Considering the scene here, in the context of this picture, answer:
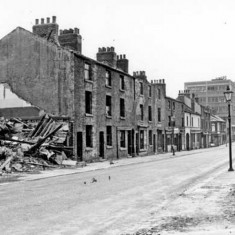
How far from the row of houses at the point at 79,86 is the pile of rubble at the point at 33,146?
125cm

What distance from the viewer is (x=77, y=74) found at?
94.7 ft

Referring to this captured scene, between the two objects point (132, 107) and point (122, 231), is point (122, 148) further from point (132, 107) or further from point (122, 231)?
point (122, 231)

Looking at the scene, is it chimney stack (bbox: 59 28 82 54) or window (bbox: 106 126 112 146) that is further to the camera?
window (bbox: 106 126 112 146)

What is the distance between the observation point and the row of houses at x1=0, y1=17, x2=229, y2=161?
28.4m

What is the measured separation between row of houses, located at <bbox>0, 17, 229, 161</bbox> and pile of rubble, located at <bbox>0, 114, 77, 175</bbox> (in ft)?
4.12

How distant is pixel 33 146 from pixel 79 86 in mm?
7018

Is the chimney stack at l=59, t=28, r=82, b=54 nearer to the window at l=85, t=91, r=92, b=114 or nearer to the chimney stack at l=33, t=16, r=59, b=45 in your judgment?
the chimney stack at l=33, t=16, r=59, b=45

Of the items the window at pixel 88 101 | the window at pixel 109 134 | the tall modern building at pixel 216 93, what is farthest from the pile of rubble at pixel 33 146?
the tall modern building at pixel 216 93

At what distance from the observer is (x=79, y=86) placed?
2912 centimetres

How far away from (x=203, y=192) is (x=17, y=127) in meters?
17.9

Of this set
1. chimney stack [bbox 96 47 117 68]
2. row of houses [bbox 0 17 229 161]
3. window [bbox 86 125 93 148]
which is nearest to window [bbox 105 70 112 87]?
row of houses [bbox 0 17 229 161]

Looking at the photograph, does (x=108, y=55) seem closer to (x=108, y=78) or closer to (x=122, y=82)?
(x=122, y=82)

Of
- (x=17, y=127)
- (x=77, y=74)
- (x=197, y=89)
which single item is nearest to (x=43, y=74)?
(x=77, y=74)

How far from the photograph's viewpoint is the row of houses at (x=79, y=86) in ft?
93.0
